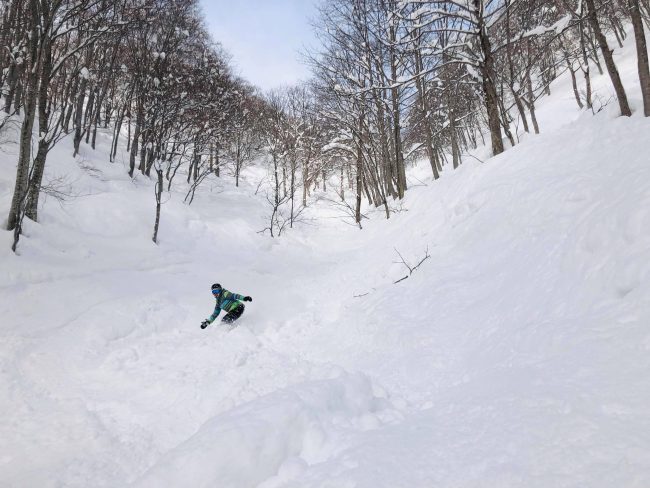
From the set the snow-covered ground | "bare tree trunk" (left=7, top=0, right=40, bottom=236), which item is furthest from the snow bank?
"bare tree trunk" (left=7, top=0, right=40, bottom=236)

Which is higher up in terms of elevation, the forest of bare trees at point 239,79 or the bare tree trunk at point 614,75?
the forest of bare trees at point 239,79

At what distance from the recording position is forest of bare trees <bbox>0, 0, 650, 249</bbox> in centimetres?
775

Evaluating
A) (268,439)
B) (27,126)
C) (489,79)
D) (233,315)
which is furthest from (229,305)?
(489,79)

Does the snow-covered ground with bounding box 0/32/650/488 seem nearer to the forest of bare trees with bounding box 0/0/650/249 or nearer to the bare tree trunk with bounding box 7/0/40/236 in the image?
the bare tree trunk with bounding box 7/0/40/236

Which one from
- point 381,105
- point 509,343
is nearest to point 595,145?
point 509,343

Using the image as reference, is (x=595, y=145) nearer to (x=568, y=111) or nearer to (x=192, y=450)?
(x=192, y=450)

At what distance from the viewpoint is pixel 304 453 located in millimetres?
2469

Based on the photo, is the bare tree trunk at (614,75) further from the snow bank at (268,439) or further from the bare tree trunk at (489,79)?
the snow bank at (268,439)

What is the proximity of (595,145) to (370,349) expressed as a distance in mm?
4891

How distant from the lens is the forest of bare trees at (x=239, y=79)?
775 cm

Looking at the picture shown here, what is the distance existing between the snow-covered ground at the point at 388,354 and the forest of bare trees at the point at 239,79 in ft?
7.64

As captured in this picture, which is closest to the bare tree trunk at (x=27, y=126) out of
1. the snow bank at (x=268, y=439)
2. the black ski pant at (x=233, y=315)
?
the black ski pant at (x=233, y=315)

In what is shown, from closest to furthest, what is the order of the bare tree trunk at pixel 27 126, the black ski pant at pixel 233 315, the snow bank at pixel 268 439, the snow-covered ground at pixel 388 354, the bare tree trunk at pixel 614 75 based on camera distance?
the snow-covered ground at pixel 388 354
the snow bank at pixel 268 439
the bare tree trunk at pixel 614 75
the black ski pant at pixel 233 315
the bare tree trunk at pixel 27 126

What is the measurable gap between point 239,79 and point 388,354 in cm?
2626
